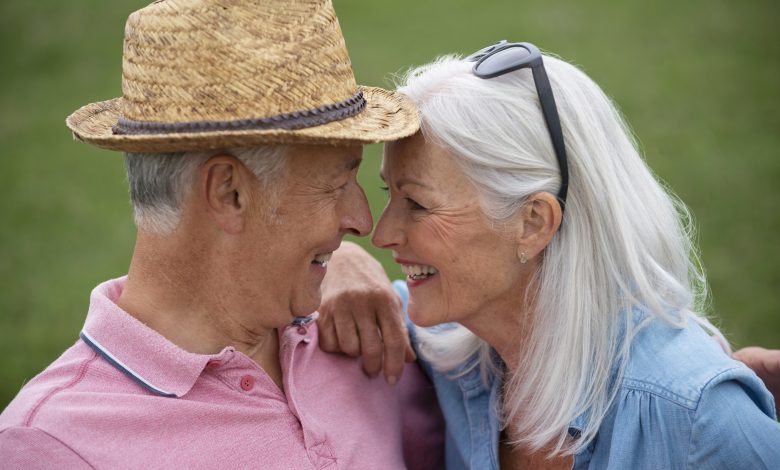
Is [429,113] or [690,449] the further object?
[429,113]

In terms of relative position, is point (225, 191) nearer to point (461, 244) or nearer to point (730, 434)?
point (461, 244)

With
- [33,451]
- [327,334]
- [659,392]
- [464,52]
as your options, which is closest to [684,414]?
[659,392]

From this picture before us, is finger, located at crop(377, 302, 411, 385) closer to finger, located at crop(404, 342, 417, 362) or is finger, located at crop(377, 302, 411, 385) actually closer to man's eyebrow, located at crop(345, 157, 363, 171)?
finger, located at crop(404, 342, 417, 362)

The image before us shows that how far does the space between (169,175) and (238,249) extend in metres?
0.30

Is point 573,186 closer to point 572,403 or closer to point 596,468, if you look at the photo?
point 572,403

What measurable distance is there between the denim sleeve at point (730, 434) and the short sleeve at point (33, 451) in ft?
5.50

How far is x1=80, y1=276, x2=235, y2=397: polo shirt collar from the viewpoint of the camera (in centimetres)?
268

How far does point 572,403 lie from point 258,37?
1.44 meters

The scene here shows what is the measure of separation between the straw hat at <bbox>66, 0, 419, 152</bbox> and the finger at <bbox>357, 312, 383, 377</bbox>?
31.9 inches

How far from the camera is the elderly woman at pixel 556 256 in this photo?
9.20ft

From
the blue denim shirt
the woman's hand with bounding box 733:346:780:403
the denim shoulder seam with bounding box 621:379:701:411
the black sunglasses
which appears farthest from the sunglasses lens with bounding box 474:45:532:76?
the woman's hand with bounding box 733:346:780:403

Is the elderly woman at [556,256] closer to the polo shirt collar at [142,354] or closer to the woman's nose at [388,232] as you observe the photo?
the woman's nose at [388,232]

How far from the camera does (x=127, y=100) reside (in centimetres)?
270

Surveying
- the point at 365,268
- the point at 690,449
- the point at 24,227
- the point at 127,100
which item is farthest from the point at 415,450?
the point at 24,227
